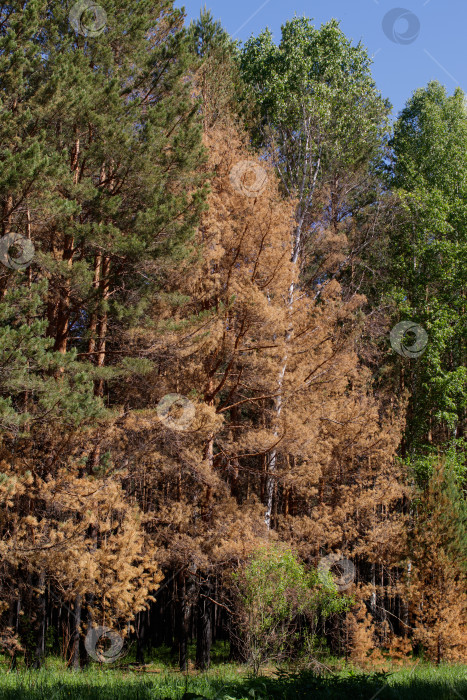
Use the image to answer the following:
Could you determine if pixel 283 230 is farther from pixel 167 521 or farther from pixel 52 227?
pixel 167 521

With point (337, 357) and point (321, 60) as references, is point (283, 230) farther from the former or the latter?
point (321, 60)

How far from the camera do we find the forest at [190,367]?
1041 cm

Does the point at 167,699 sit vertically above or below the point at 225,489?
below

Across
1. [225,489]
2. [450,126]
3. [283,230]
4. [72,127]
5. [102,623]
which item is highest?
[450,126]

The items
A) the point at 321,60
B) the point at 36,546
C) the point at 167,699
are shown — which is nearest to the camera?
the point at 167,699

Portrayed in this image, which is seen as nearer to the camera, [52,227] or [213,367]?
[52,227]

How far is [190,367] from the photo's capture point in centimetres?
1366

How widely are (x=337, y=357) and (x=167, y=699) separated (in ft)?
37.1

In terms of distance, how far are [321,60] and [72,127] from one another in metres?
14.6

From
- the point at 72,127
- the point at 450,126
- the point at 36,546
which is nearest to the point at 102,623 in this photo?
the point at 36,546

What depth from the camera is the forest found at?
34.2ft

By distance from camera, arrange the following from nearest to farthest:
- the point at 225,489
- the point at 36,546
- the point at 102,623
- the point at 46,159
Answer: the point at 46,159, the point at 36,546, the point at 102,623, the point at 225,489

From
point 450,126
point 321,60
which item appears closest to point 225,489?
point 321,60

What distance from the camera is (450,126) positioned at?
83.5 ft
